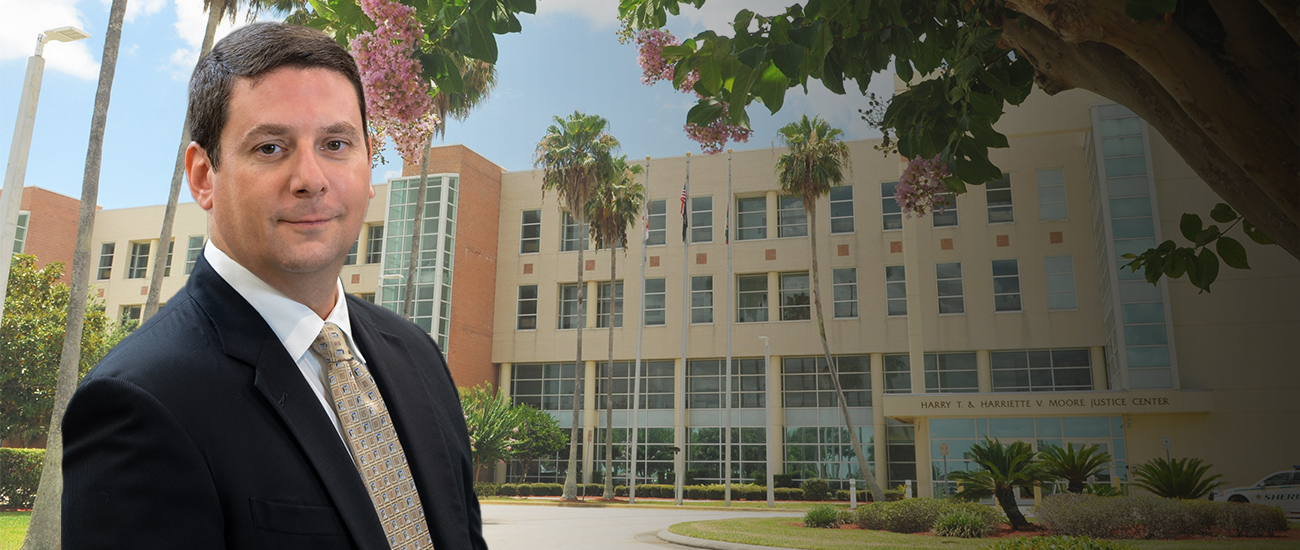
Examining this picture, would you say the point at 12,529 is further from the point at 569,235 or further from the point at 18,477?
the point at 569,235

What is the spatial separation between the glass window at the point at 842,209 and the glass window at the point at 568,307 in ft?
46.2

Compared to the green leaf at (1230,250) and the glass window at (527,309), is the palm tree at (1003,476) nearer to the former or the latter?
the green leaf at (1230,250)

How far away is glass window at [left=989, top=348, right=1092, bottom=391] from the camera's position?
3719 centimetres

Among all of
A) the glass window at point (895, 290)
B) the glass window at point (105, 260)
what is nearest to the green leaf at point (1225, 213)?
the glass window at point (895, 290)

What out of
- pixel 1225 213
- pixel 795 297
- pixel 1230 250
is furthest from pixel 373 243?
pixel 1230 250

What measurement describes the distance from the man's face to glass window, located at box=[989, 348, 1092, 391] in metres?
40.4

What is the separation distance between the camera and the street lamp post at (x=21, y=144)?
13023 mm

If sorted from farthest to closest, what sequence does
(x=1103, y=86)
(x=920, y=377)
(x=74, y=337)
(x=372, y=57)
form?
(x=920, y=377) → (x=74, y=337) → (x=1103, y=86) → (x=372, y=57)

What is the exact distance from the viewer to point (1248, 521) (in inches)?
712

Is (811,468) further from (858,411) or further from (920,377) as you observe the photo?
(920,377)

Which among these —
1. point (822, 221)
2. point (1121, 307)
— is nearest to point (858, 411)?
point (822, 221)

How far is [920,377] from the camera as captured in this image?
38.5m

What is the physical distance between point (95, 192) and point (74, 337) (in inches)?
119

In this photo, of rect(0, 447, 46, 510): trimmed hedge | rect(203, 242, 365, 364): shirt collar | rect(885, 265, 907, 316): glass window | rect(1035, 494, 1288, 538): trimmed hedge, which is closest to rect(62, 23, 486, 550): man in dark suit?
rect(203, 242, 365, 364): shirt collar
